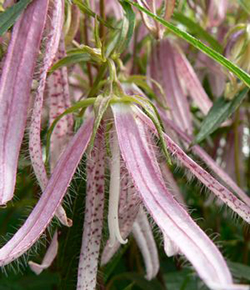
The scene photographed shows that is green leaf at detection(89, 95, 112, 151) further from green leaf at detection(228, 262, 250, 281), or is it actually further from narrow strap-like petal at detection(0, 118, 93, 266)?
green leaf at detection(228, 262, 250, 281)

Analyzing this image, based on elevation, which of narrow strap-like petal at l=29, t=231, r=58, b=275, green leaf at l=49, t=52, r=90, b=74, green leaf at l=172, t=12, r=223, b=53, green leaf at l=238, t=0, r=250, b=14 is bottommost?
narrow strap-like petal at l=29, t=231, r=58, b=275

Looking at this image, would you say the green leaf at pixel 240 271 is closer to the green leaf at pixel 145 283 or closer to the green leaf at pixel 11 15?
the green leaf at pixel 145 283

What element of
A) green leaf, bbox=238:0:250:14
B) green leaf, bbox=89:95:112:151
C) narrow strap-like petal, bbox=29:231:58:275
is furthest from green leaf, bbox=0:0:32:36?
green leaf, bbox=238:0:250:14

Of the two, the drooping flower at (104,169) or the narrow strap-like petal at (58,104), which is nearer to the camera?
the drooping flower at (104,169)

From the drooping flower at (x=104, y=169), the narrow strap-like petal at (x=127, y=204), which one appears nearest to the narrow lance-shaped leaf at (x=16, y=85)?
the drooping flower at (x=104, y=169)

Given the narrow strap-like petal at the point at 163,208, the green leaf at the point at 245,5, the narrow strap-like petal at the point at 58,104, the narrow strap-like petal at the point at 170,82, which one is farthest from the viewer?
the narrow strap-like petal at the point at 170,82

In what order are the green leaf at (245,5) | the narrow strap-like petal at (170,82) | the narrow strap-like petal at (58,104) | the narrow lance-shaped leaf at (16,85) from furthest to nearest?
the narrow strap-like petal at (170,82), the green leaf at (245,5), the narrow strap-like petal at (58,104), the narrow lance-shaped leaf at (16,85)
